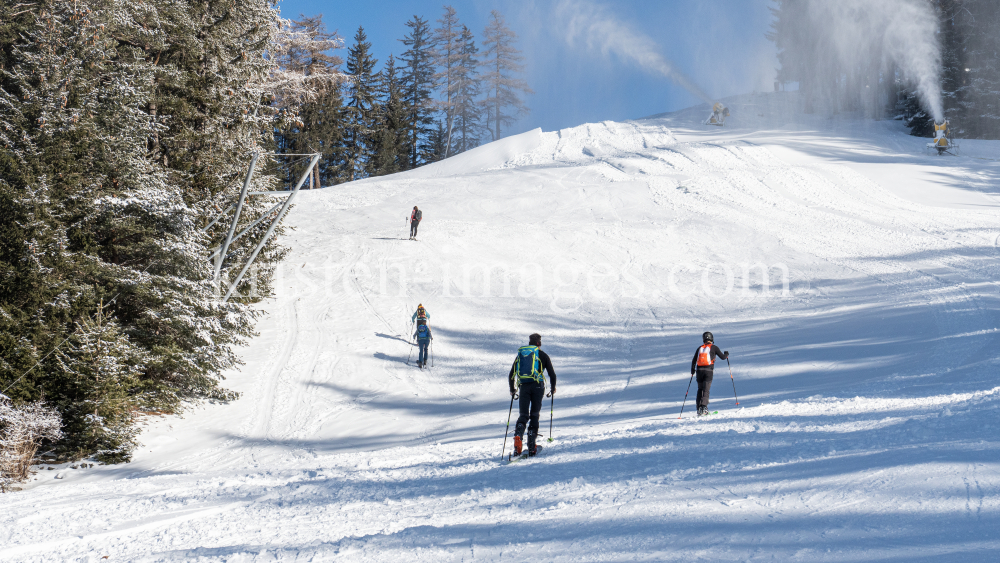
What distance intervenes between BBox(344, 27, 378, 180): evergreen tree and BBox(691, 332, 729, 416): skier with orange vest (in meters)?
42.4

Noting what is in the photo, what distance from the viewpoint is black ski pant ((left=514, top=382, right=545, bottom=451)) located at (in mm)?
7719

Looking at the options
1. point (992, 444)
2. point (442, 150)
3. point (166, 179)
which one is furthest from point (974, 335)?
point (442, 150)

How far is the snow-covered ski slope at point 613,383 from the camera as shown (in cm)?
498

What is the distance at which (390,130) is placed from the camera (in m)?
52.9

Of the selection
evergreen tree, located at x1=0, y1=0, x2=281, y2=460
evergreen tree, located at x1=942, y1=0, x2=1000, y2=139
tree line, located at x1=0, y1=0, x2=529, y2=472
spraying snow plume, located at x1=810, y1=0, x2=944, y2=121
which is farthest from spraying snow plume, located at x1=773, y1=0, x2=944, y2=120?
evergreen tree, located at x1=0, y1=0, x2=281, y2=460

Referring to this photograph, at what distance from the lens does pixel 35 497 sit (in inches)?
308

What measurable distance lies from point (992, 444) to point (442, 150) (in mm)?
61032

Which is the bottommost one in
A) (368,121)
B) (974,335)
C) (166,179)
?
(974,335)

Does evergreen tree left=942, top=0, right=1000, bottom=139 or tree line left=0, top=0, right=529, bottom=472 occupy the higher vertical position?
evergreen tree left=942, top=0, right=1000, bottom=139

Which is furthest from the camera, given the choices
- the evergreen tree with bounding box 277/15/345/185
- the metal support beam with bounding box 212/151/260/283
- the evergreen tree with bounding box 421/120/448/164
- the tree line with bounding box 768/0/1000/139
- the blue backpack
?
the evergreen tree with bounding box 421/120/448/164

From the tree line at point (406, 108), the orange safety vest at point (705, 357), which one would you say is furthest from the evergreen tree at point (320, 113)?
the orange safety vest at point (705, 357)

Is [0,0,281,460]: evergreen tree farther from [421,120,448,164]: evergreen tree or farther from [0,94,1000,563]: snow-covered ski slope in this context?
[421,120,448,164]: evergreen tree

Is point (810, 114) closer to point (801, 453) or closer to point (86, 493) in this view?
point (801, 453)

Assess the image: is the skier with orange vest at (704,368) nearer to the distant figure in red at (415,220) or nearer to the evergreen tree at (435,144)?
Answer: the distant figure in red at (415,220)
